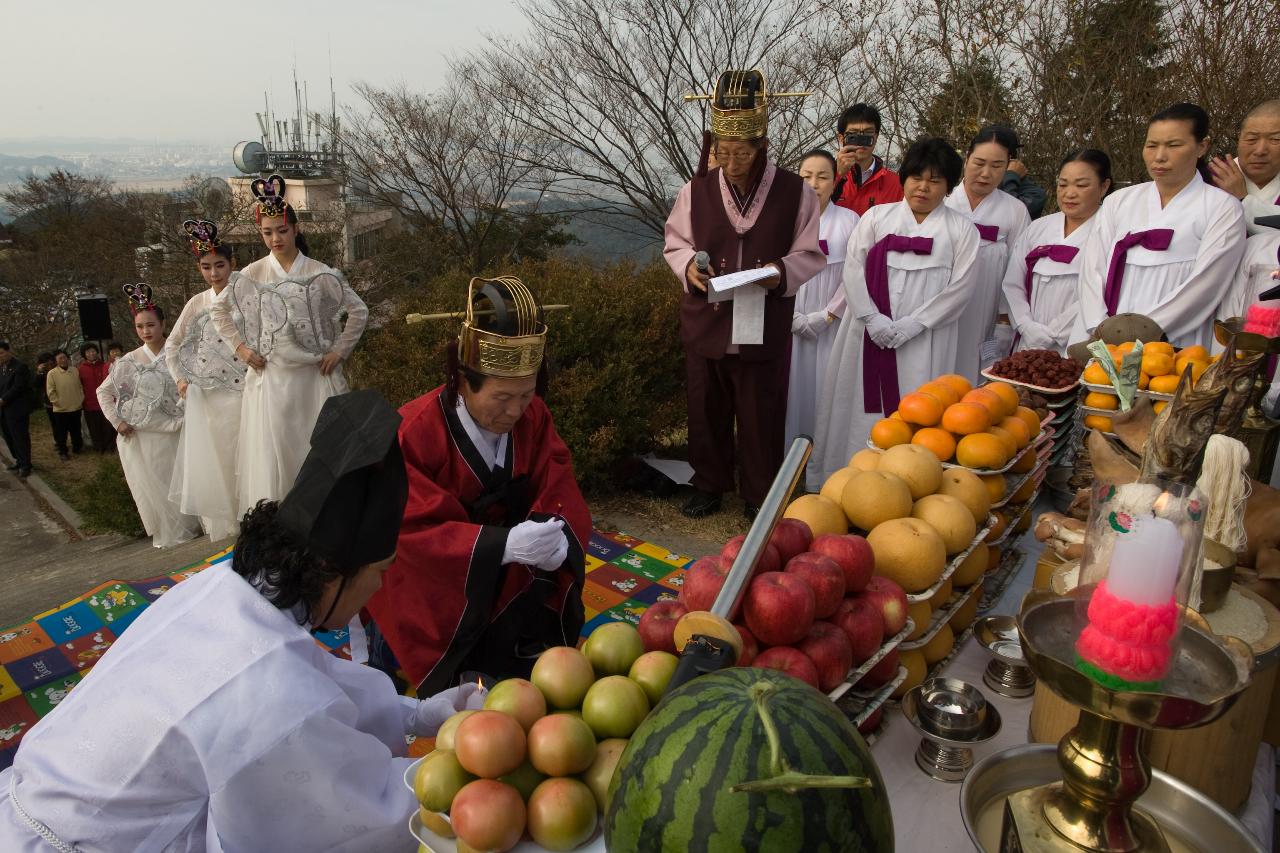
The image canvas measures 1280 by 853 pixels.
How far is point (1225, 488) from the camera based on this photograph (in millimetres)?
1820

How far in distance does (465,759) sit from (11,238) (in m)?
26.6

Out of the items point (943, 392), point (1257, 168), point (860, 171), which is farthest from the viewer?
point (860, 171)

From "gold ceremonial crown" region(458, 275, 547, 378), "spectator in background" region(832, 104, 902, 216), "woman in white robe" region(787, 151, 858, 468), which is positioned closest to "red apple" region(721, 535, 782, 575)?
"gold ceremonial crown" region(458, 275, 547, 378)

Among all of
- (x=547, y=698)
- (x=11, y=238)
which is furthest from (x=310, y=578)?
(x=11, y=238)

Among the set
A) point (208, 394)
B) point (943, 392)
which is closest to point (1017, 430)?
point (943, 392)

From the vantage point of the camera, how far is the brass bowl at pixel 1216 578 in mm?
1554

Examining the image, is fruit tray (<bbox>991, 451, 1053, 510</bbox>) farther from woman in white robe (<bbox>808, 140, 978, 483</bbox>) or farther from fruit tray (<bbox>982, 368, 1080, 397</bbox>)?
woman in white robe (<bbox>808, 140, 978, 483</bbox>)

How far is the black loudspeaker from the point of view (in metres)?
13.0

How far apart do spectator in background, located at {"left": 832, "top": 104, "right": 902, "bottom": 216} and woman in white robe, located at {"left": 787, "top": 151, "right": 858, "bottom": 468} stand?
2.07 feet

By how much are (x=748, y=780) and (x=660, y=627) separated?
0.67 meters

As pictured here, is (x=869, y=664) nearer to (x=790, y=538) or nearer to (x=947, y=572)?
(x=790, y=538)

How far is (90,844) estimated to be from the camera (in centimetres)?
164

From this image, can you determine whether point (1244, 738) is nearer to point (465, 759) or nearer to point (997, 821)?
point (997, 821)

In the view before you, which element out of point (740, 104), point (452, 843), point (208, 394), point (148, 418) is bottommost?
point (148, 418)
